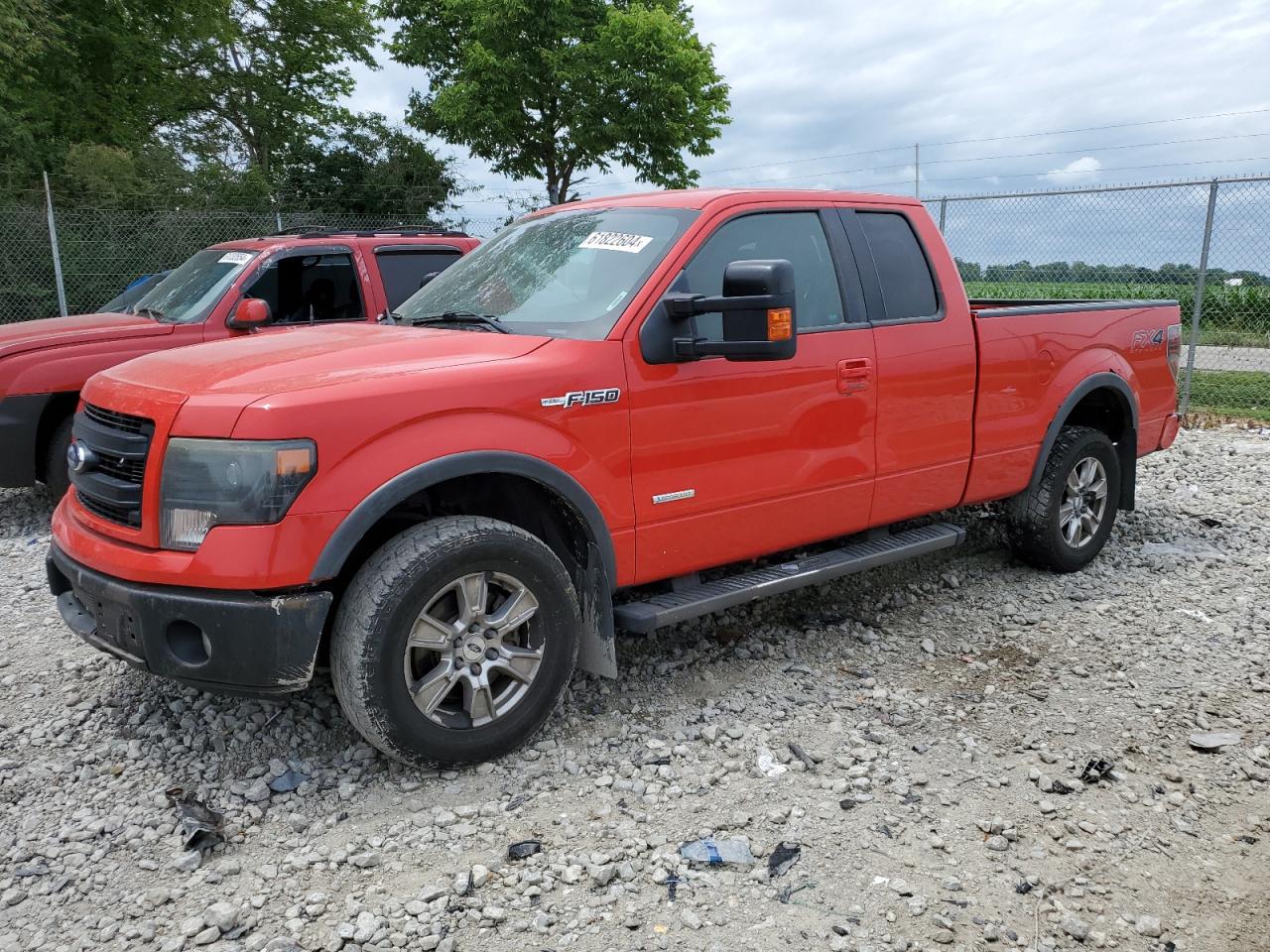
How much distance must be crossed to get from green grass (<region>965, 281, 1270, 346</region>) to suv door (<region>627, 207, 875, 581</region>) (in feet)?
20.7

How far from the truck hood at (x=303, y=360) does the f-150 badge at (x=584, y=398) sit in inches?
8.8

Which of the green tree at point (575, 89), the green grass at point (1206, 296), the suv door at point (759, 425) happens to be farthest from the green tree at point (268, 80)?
the suv door at point (759, 425)

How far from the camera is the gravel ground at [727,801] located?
2797 millimetres

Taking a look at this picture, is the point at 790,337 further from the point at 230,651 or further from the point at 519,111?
the point at 519,111

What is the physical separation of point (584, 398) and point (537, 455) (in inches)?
11.0

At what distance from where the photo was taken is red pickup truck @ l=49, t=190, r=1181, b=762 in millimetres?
3139

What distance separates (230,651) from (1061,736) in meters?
2.97

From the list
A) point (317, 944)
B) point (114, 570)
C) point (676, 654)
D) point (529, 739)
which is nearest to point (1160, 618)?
point (676, 654)

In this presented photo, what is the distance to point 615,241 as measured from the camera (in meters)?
4.12

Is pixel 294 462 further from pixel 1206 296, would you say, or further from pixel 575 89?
pixel 575 89

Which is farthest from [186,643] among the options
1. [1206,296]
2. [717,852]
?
[1206,296]

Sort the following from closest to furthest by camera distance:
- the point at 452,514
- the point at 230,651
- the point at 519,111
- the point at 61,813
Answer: the point at 230,651 → the point at 61,813 → the point at 452,514 → the point at 519,111

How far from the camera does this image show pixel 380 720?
10.7ft

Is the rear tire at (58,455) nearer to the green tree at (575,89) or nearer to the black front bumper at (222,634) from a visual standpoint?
the black front bumper at (222,634)
